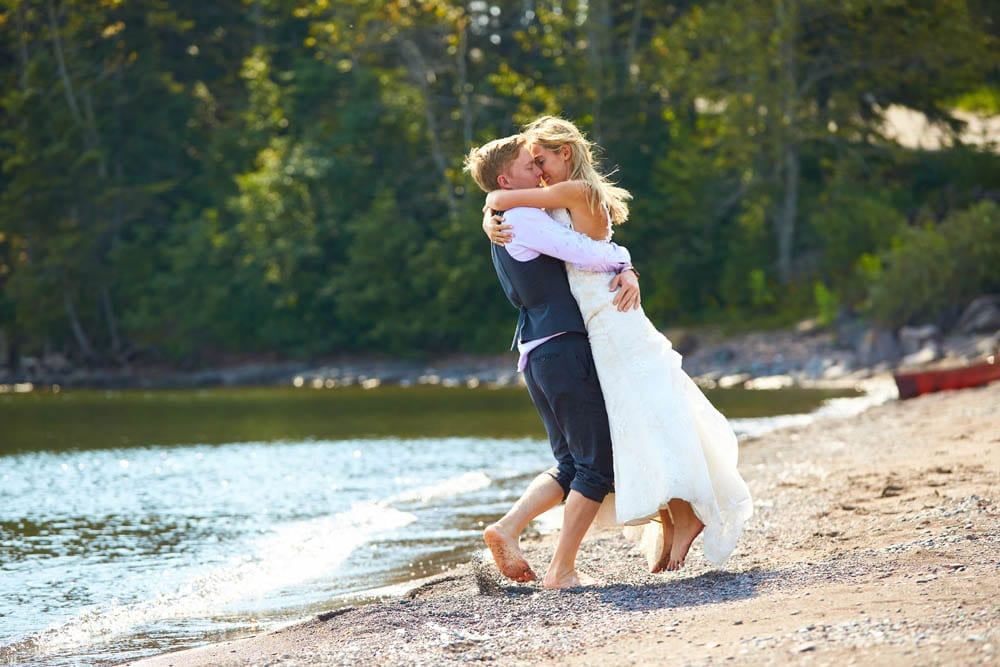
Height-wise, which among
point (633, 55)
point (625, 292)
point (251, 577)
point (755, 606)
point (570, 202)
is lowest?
point (251, 577)

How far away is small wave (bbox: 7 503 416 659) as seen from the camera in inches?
261

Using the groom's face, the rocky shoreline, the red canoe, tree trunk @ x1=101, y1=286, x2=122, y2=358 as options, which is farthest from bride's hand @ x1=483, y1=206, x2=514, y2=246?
tree trunk @ x1=101, y1=286, x2=122, y2=358

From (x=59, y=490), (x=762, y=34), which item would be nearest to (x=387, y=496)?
(x=59, y=490)

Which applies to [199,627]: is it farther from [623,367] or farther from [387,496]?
[387,496]

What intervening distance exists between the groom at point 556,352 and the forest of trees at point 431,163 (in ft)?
67.9

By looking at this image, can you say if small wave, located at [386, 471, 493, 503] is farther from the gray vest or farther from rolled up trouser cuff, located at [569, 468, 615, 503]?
the gray vest

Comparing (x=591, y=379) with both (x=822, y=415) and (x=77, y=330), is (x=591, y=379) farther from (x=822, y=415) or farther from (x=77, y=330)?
(x=77, y=330)

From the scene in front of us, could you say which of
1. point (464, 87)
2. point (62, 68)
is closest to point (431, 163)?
point (464, 87)

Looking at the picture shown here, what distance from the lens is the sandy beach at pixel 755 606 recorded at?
14.2ft

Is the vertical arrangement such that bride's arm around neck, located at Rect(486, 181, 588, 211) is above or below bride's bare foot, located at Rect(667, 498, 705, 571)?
above

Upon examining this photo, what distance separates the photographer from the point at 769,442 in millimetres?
13469

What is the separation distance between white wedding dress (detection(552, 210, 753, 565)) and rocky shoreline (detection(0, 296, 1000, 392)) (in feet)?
57.9

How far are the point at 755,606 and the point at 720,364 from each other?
882 inches

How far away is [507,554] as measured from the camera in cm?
588
